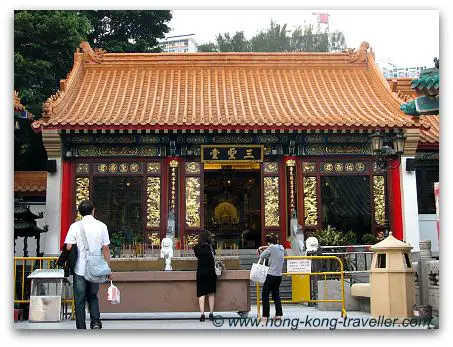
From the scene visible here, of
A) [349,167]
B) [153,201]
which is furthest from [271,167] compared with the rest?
[153,201]

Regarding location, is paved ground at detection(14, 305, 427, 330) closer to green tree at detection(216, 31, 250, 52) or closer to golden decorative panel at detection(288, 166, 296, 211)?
golden decorative panel at detection(288, 166, 296, 211)

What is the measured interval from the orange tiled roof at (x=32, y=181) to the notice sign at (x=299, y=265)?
7.12m

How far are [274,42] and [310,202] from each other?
78.7 feet

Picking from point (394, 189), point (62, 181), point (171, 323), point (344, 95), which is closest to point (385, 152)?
point (394, 189)

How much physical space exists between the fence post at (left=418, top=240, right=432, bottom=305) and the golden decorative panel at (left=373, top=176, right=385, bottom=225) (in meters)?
5.69

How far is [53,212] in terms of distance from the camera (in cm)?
1481

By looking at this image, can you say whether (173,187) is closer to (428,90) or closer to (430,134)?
(430,134)

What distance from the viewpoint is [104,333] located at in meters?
7.41

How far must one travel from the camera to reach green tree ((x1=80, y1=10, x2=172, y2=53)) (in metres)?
22.2

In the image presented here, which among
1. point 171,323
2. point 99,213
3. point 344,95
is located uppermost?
point 344,95

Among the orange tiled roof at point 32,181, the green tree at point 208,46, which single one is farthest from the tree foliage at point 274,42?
the orange tiled roof at point 32,181

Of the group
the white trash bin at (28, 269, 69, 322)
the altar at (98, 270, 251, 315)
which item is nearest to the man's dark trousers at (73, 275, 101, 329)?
the white trash bin at (28, 269, 69, 322)
